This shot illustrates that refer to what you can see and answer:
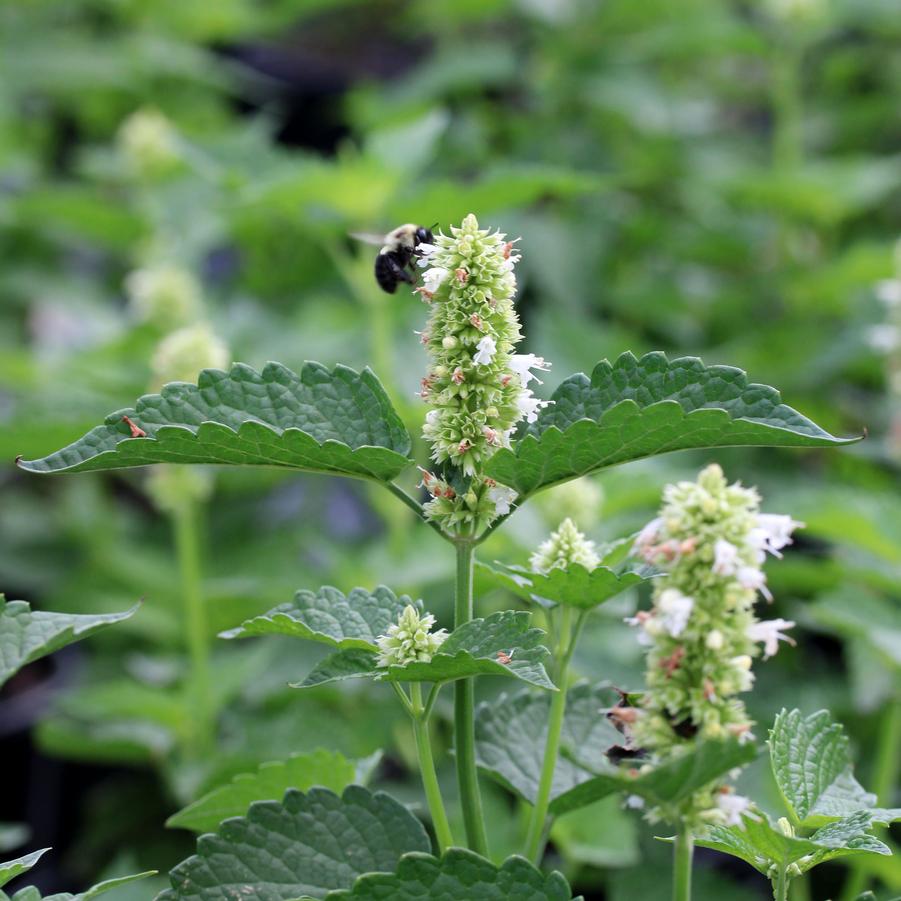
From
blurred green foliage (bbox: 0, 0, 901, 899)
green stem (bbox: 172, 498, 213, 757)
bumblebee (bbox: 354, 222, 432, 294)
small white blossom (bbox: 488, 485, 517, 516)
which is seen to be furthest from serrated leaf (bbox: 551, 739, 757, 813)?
green stem (bbox: 172, 498, 213, 757)

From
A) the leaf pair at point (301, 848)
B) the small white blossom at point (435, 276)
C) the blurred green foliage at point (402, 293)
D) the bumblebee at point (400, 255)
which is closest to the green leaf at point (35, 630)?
the leaf pair at point (301, 848)

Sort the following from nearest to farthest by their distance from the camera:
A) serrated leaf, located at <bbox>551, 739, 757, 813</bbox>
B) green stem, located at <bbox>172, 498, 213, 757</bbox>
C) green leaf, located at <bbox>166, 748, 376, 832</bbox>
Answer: serrated leaf, located at <bbox>551, 739, 757, 813</bbox> → green leaf, located at <bbox>166, 748, 376, 832</bbox> → green stem, located at <bbox>172, 498, 213, 757</bbox>

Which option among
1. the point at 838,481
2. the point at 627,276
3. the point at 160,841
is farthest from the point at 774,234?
the point at 160,841

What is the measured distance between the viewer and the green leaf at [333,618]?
837mm

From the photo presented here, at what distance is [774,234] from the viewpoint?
3303 millimetres

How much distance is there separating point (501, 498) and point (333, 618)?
0.52ft

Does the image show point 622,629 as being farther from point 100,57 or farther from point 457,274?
point 100,57

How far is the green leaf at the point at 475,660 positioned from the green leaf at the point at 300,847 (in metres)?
0.13

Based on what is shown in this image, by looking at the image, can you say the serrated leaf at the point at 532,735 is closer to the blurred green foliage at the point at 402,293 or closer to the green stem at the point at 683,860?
the green stem at the point at 683,860

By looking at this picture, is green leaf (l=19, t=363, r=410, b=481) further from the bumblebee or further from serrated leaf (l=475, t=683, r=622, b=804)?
the bumblebee

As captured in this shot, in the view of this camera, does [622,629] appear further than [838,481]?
No

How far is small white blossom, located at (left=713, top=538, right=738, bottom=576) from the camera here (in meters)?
0.73

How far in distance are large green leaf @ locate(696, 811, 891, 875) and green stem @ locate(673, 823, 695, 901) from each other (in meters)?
0.03

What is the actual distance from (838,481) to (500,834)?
141 cm
